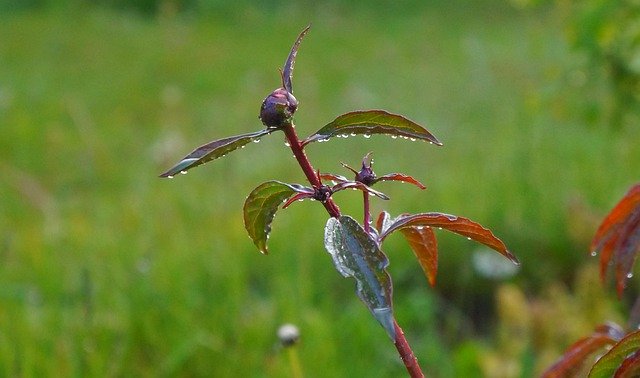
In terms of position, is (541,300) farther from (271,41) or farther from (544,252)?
(271,41)

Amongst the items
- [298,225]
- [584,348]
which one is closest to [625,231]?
[584,348]

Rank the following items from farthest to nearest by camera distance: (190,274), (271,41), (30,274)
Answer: (271,41)
(30,274)
(190,274)

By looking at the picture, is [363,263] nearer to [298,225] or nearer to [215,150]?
[215,150]

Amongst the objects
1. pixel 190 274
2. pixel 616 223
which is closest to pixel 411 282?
pixel 190 274

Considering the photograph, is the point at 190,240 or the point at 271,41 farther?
the point at 271,41

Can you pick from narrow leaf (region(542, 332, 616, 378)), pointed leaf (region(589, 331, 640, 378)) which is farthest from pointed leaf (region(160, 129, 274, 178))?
narrow leaf (region(542, 332, 616, 378))

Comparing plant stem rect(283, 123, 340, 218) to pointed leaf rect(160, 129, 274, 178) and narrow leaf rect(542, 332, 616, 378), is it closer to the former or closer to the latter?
pointed leaf rect(160, 129, 274, 178)
